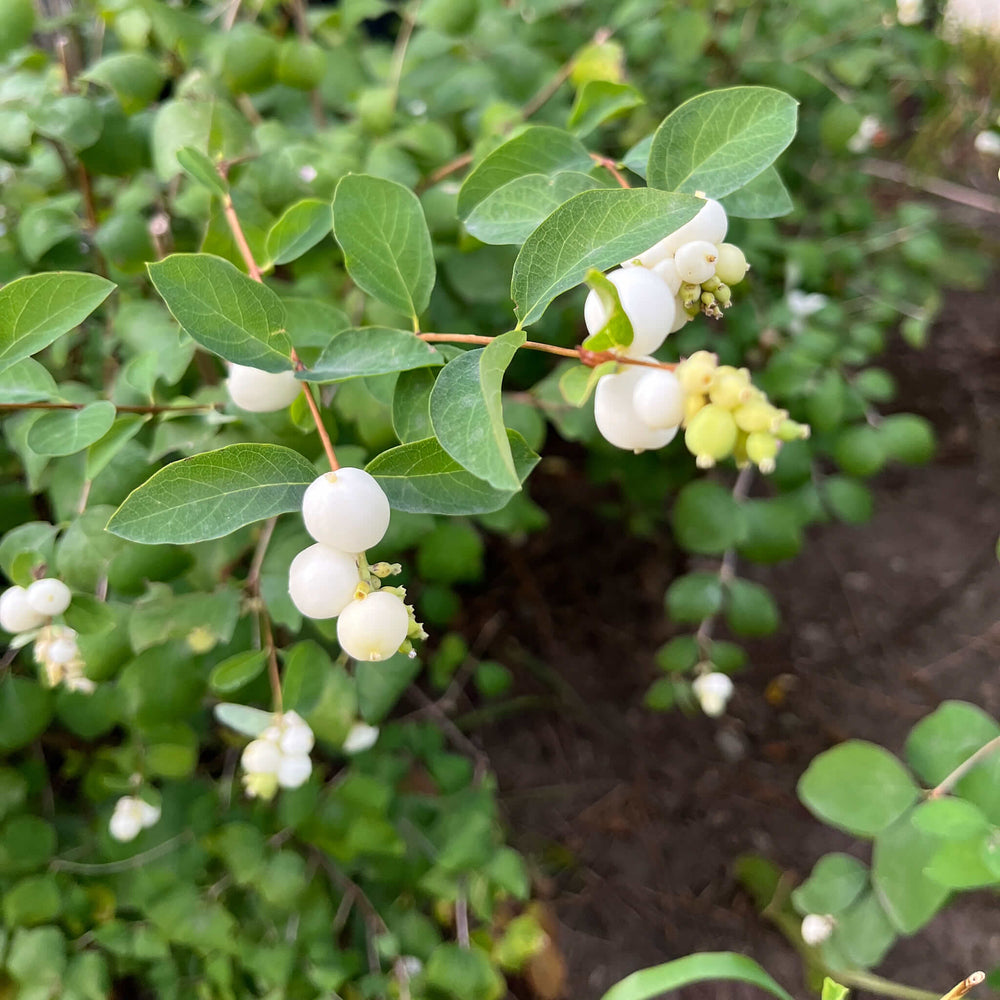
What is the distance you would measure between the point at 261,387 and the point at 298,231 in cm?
14

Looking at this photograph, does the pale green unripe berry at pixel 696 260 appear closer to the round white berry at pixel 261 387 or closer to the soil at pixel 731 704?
the round white berry at pixel 261 387

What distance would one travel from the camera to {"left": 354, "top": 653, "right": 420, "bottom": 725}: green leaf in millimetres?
781

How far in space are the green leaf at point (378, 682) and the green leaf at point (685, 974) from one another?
0.34m

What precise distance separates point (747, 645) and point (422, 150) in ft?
3.88

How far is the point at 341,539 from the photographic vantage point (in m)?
0.37

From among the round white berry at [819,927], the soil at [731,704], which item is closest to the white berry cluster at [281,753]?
the round white berry at [819,927]

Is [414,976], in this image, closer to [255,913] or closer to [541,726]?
[255,913]

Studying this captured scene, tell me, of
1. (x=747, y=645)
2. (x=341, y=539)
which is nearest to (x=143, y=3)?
(x=341, y=539)

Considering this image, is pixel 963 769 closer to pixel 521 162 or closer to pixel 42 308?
pixel 521 162

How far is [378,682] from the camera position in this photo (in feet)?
2.57

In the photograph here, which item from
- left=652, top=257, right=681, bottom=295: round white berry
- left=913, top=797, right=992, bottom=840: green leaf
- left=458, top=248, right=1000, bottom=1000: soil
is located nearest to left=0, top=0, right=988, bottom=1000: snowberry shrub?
left=652, top=257, right=681, bottom=295: round white berry

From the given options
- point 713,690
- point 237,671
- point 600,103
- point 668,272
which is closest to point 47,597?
point 237,671

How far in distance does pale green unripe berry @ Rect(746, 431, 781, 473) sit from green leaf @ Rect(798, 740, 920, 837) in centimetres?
50

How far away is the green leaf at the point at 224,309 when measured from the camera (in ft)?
1.30
